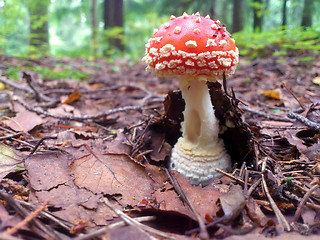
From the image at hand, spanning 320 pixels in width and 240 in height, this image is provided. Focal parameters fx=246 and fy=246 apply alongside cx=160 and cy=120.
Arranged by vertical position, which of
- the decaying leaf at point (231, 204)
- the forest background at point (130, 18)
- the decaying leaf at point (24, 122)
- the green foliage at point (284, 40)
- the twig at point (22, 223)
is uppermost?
the forest background at point (130, 18)

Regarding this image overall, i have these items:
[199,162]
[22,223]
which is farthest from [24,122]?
[199,162]

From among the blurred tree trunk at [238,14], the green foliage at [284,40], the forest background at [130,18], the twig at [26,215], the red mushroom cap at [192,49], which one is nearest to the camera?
the twig at [26,215]

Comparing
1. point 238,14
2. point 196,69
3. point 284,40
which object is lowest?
point 196,69

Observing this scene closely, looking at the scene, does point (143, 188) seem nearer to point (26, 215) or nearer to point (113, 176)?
point (113, 176)

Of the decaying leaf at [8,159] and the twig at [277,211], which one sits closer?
the twig at [277,211]

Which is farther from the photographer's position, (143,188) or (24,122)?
(24,122)

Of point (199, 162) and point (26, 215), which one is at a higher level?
point (26, 215)

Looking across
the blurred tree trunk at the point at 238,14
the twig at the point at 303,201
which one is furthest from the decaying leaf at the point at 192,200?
the blurred tree trunk at the point at 238,14

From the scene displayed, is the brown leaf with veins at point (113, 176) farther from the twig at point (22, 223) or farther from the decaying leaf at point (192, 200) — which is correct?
the twig at point (22, 223)

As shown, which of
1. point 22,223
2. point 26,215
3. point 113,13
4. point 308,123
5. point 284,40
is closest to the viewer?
point 22,223
